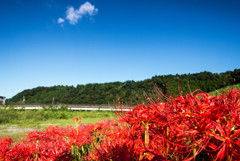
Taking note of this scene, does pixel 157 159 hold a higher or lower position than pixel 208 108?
lower

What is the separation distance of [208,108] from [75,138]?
1505mm

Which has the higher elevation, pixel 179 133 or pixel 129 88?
pixel 129 88

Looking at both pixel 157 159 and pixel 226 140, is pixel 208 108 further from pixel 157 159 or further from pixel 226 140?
pixel 157 159

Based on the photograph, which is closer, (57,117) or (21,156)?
(21,156)

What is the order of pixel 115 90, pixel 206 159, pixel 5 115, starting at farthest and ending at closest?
pixel 115 90, pixel 5 115, pixel 206 159

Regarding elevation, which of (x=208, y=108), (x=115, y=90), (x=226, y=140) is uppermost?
(x=115, y=90)

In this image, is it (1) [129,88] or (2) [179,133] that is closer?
(2) [179,133]

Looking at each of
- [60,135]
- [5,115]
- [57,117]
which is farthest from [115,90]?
[60,135]

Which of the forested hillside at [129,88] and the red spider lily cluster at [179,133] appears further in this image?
the forested hillside at [129,88]

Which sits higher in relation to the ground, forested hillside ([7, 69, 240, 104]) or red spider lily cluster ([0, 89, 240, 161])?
forested hillside ([7, 69, 240, 104])

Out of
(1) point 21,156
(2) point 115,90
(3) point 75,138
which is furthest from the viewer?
(2) point 115,90

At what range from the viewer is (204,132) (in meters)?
0.79

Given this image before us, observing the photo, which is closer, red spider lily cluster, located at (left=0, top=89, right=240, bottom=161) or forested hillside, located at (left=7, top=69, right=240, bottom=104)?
red spider lily cluster, located at (left=0, top=89, right=240, bottom=161)

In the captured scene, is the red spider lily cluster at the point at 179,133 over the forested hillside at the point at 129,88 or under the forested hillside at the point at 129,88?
under
